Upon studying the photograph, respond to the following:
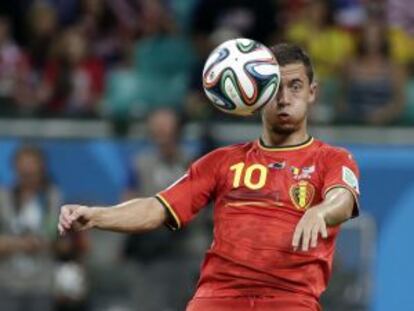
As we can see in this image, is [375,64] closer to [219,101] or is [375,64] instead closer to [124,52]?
[124,52]

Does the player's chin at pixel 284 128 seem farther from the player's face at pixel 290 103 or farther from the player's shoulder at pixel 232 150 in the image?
the player's shoulder at pixel 232 150

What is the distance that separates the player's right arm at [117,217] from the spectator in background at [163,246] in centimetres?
515

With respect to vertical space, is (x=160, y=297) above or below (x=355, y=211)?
below

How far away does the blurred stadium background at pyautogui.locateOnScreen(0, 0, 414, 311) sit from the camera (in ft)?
41.8

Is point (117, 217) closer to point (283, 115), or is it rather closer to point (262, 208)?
point (262, 208)

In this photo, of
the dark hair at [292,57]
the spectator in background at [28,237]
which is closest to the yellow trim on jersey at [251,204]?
the dark hair at [292,57]

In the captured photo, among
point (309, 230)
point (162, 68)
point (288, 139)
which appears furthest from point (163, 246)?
point (309, 230)

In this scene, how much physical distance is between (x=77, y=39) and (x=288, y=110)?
285 inches

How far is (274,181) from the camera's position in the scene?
7289 mm

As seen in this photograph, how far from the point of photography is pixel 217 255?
7270 millimetres

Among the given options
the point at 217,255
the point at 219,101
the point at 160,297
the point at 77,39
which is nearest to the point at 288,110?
the point at 219,101

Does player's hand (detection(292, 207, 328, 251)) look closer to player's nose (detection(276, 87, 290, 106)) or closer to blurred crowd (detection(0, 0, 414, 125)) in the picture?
player's nose (detection(276, 87, 290, 106))

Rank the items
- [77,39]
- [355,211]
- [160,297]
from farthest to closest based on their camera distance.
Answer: [77,39], [160,297], [355,211]

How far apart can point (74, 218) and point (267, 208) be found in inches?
38.5
